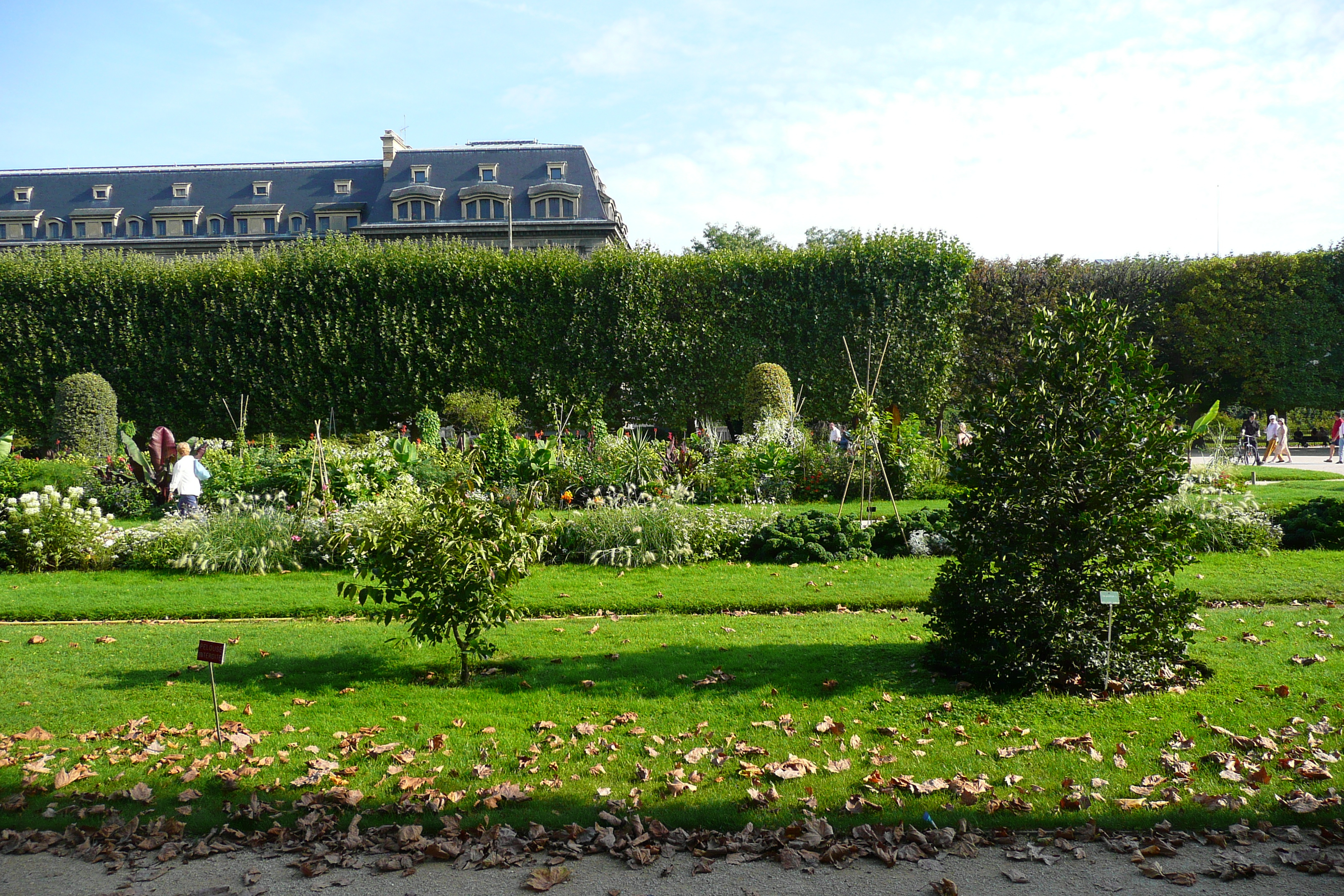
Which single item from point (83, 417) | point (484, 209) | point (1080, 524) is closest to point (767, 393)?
point (1080, 524)

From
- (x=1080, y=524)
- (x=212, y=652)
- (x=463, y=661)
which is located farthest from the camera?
(x=463, y=661)

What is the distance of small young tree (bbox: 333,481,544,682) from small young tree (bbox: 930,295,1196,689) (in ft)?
9.75

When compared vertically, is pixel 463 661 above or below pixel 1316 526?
below

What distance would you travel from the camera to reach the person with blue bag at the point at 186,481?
11.8 meters

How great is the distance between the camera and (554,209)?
3997 cm

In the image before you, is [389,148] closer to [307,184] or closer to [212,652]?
[307,184]

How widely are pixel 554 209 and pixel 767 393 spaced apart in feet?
80.3

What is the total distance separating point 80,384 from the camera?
60.8 feet

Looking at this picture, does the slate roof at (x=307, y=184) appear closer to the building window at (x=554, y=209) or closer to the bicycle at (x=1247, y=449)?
the building window at (x=554, y=209)

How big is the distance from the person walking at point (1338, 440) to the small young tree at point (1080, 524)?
21.5 meters

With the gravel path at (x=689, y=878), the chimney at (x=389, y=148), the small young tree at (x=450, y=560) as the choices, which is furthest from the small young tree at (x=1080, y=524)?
the chimney at (x=389, y=148)

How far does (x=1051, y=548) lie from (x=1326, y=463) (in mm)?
22126

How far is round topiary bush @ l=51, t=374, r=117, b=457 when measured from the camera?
18391 mm

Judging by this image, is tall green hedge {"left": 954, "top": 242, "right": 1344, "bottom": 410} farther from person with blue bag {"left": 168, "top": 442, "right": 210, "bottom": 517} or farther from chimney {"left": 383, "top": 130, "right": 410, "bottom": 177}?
chimney {"left": 383, "top": 130, "right": 410, "bottom": 177}
